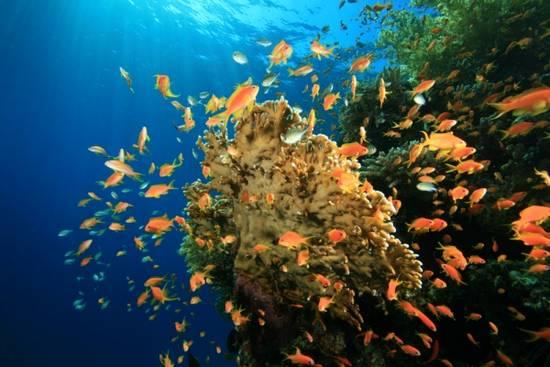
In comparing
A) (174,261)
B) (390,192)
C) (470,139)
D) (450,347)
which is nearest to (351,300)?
(450,347)

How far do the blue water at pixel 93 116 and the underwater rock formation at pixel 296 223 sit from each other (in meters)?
8.08

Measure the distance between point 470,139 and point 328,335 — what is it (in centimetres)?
466

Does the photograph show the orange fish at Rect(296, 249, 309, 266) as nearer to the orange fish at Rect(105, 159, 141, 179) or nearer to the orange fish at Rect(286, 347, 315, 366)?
the orange fish at Rect(286, 347, 315, 366)

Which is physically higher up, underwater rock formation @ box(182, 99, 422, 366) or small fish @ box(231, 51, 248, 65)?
small fish @ box(231, 51, 248, 65)

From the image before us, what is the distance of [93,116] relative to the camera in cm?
4709

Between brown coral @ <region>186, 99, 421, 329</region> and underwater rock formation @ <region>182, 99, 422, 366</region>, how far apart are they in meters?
0.01

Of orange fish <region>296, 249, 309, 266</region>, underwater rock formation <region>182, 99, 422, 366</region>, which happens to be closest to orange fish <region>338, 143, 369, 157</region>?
underwater rock formation <region>182, 99, 422, 366</region>

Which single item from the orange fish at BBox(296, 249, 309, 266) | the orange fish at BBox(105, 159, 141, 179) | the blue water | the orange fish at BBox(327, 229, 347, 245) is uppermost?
the blue water

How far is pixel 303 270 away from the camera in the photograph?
3.99 m

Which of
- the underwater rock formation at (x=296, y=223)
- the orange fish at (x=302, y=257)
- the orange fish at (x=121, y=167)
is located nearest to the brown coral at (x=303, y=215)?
the underwater rock formation at (x=296, y=223)

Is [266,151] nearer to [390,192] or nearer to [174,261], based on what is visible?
[390,192]

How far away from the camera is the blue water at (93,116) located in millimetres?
26906

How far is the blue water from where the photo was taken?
26.9m

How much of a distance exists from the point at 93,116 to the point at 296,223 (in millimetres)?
51817
